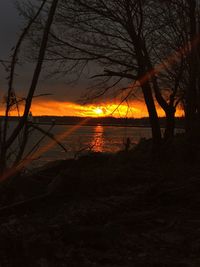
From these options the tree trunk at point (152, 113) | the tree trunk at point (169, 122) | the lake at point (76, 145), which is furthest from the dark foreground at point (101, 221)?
the tree trunk at point (169, 122)

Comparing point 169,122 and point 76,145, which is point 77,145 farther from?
point 169,122

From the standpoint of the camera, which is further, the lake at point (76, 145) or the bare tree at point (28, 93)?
the lake at point (76, 145)

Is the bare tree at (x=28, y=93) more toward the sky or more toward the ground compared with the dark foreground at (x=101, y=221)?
more toward the sky

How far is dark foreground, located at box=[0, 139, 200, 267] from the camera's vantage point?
5418 mm

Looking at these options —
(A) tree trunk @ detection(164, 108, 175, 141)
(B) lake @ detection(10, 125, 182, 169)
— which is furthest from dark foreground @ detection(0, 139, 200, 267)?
(A) tree trunk @ detection(164, 108, 175, 141)

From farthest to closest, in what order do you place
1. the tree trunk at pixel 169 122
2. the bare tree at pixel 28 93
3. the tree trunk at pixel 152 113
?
the tree trunk at pixel 169 122
the tree trunk at pixel 152 113
the bare tree at pixel 28 93

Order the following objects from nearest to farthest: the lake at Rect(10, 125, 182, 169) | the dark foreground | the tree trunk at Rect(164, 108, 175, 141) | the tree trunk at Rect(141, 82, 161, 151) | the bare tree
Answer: the bare tree < the dark foreground < the lake at Rect(10, 125, 182, 169) < the tree trunk at Rect(141, 82, 161, 151) < the tree trunk at Rect(164, 108, 175, 141)

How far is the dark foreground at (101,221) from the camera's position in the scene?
5.42 metres

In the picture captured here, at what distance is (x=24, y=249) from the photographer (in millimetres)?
5645

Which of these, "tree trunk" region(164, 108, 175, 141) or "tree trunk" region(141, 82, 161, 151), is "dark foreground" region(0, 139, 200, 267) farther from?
"tree trunk" region(164, 108, 175, 141)

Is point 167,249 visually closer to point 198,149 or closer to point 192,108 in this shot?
point 198,149

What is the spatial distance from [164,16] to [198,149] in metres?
4.48

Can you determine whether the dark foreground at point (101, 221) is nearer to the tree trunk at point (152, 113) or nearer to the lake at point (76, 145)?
the lake at point (76, 145)

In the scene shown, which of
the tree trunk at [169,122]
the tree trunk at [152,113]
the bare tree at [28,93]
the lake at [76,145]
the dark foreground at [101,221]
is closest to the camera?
the bare tree at [28,93]
